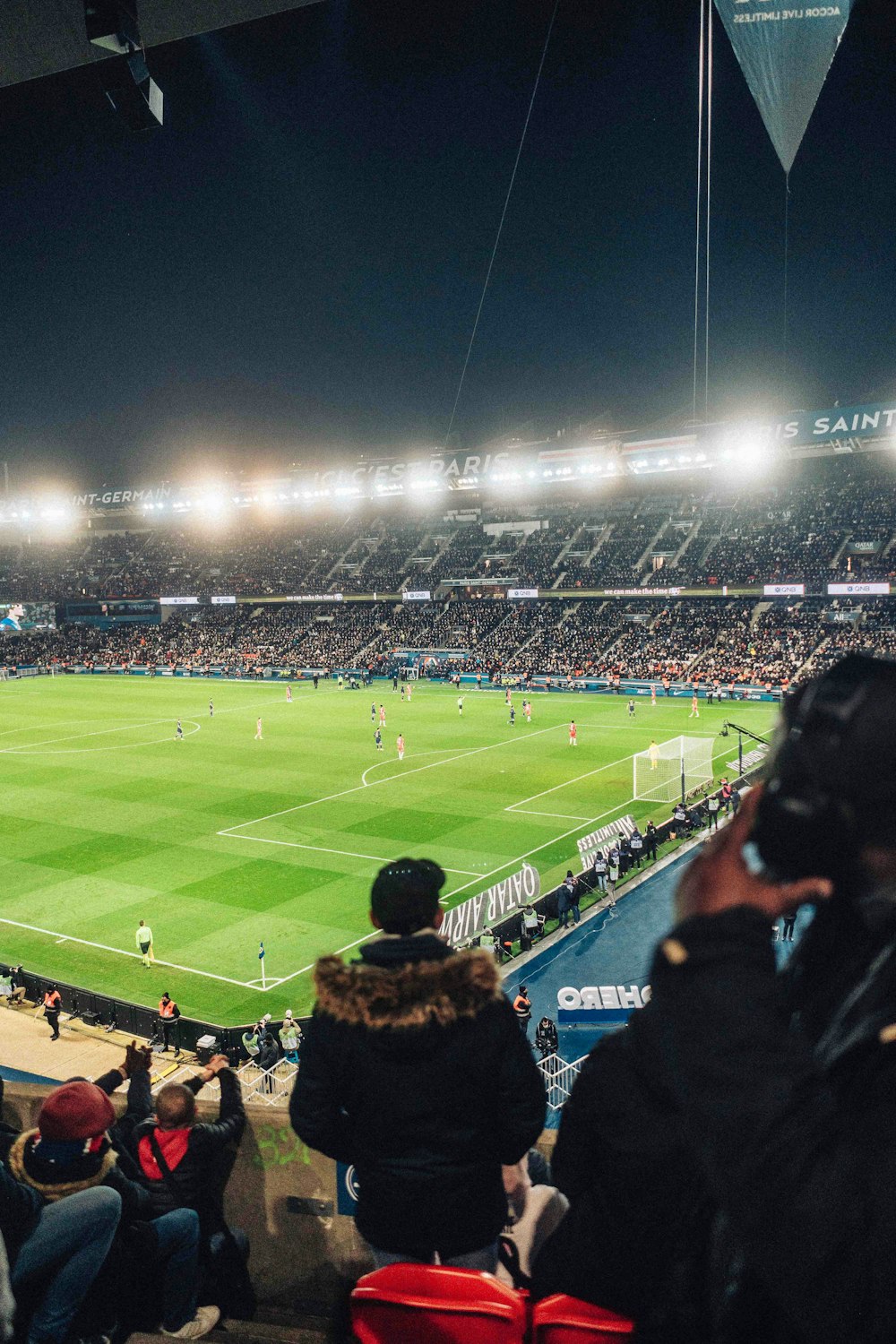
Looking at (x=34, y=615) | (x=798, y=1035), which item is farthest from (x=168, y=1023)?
(x=34, y=615)

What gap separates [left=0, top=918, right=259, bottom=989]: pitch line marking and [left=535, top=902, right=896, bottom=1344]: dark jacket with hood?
17.5 meters

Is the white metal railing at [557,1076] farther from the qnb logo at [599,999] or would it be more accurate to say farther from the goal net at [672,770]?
the goal net at [672,770]

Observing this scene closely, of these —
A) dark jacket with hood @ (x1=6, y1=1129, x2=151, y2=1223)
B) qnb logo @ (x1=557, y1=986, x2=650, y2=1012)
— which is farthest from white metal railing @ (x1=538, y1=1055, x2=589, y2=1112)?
dark jacket with hood @ (x1=6, y1=1129, x2=151, y2=1223)

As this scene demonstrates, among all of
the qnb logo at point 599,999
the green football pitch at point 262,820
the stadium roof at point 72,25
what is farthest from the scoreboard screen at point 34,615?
the stadium roof at point 72,25

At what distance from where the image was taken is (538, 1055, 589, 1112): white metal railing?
12562 mm

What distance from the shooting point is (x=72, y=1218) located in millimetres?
3270

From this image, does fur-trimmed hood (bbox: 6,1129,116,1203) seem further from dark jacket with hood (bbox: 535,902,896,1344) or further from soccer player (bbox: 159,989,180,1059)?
soccer player (bbox: 159,989,180,1059)

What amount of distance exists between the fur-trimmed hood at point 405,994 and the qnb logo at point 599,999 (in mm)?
11563

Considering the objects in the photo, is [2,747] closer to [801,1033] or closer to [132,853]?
[132,853]

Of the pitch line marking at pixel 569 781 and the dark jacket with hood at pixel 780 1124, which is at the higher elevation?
the dark jacket with hood at pixel 780 1124

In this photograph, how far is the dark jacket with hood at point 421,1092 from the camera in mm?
2883

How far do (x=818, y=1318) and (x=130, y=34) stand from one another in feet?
28.1

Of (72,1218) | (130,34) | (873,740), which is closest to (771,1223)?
(873,740)

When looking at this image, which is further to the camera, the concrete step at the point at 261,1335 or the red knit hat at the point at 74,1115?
the red knit hat at the point at 74,1115
